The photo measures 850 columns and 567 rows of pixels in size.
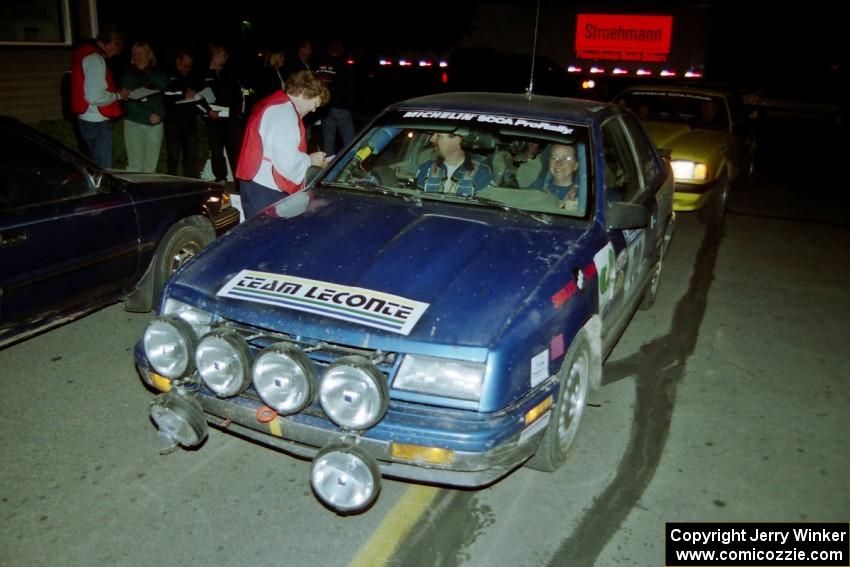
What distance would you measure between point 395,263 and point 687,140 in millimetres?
6128

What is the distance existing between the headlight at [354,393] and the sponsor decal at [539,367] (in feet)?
2.10

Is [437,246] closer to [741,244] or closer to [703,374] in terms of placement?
[703,374]

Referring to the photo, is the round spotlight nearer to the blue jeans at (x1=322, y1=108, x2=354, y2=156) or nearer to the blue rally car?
the blue rally car

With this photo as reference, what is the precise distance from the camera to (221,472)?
373 cm

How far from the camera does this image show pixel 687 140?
8.61m

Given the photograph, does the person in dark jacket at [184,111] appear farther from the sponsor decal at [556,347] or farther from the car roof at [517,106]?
the sponsor decal at [556,347]

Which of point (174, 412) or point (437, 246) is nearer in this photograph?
point (174, 412)

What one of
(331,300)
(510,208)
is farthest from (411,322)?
(510,208)

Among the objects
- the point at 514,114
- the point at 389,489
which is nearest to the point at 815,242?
the point at 514,114

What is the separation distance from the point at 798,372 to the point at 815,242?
4218 mm

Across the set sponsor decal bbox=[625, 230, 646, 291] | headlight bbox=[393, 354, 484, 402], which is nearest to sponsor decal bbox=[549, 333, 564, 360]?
headlight bbox=[393, 354, 484, 402]

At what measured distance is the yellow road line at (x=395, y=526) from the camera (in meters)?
3.14

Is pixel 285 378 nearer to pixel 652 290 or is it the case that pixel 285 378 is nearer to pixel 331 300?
pixel 331 300

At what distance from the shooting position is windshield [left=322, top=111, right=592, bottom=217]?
171 inches
